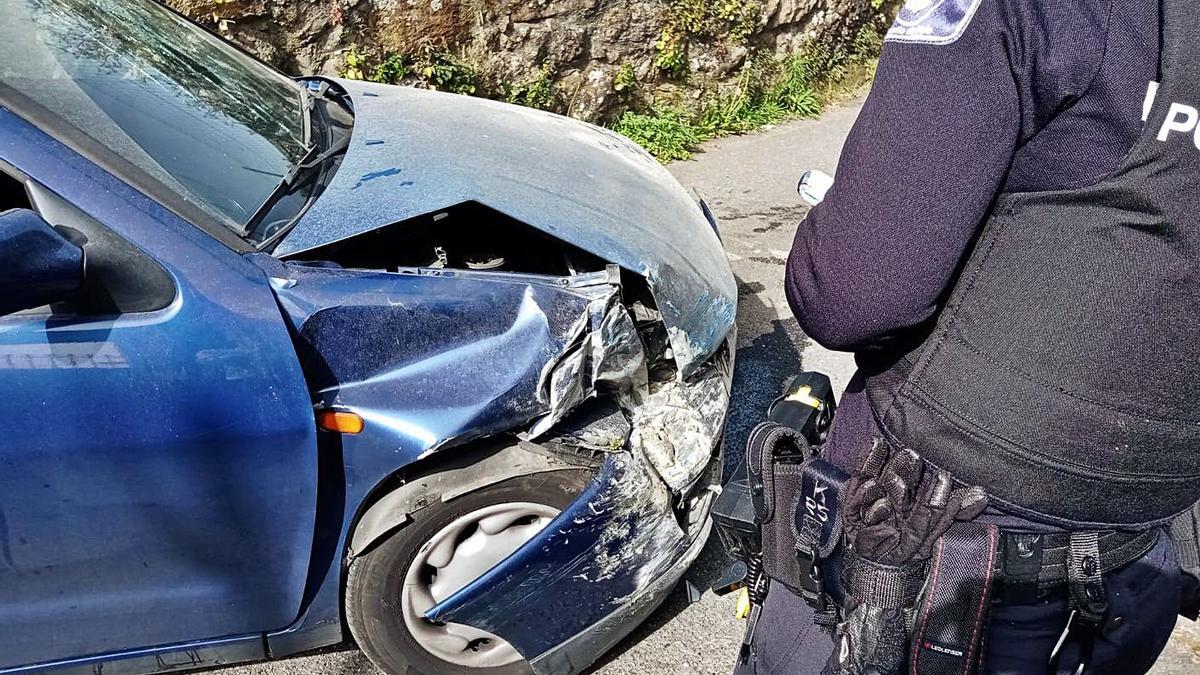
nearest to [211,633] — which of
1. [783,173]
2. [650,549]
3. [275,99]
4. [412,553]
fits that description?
[412,553]

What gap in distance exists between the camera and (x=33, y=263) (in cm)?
170

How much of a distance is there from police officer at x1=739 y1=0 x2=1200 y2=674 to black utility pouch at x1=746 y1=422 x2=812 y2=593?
0.13 m

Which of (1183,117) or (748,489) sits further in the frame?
(748,489)

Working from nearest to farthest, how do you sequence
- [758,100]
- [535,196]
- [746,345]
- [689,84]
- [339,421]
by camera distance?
1. [339,421]
2. [535,196]
3. [746,345]
4. [689,84]
5. [758,100]

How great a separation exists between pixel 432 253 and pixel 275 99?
0.70 m

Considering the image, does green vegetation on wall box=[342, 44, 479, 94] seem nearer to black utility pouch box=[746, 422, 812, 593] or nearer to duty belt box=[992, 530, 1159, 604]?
black utility pouch box=[746, 422, 812, 593]

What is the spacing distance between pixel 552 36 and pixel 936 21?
5214mm

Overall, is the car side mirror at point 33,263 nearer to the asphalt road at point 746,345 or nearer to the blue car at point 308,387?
the blue car at point 308,387

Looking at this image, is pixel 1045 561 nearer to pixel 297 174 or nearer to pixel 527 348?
pixel 527 348

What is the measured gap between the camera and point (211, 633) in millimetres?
2143

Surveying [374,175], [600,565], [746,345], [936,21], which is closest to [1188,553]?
[936,21]

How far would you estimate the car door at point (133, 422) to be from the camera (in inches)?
72.4

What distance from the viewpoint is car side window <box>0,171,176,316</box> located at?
187 cm

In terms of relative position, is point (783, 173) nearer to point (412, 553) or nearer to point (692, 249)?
point (692, 249)
